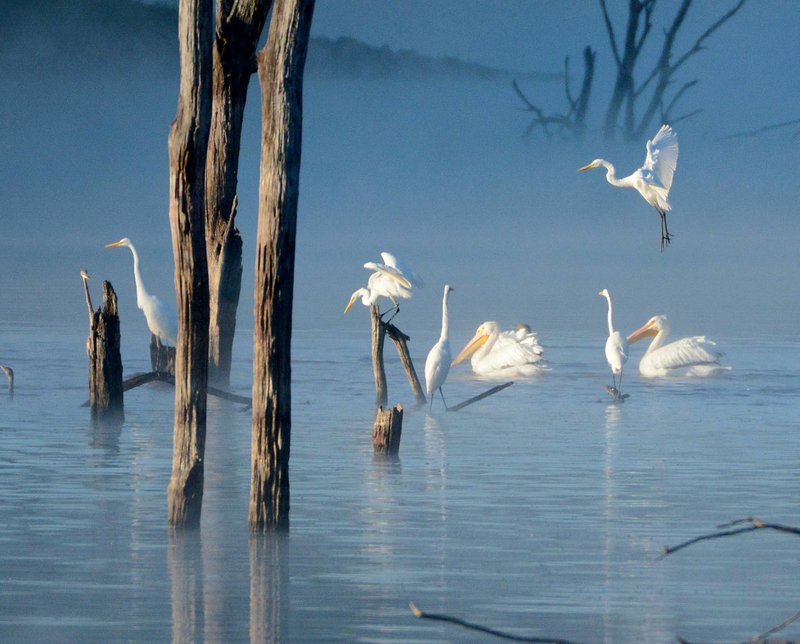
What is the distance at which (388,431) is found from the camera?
10094mm

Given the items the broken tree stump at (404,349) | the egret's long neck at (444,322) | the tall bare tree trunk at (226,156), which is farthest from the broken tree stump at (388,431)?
the egret's long neck at (444,322)

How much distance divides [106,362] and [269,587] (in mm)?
6471

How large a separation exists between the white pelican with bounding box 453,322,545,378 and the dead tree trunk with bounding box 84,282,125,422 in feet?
25.1

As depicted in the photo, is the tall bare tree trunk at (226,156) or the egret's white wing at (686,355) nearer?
the tall bare tree trunk at (226,156)

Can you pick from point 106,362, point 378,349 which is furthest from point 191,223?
point 378,349

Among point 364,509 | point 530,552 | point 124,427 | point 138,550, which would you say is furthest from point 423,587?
point 124,427

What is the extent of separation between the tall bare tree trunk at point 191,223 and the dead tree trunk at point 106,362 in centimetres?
518

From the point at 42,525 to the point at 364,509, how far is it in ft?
5.68

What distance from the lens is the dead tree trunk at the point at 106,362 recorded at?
38.1 ft

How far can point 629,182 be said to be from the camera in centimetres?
1694

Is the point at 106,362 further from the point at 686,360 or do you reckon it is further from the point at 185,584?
the point at 686,360

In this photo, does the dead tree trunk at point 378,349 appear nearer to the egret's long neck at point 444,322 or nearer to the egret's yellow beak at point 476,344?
the egret's long neck at point 444,322

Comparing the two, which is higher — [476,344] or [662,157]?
[662,157]

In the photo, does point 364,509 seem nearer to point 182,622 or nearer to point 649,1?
point 182,622
